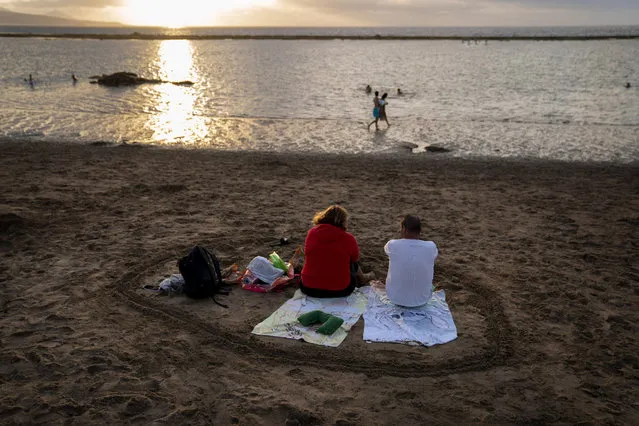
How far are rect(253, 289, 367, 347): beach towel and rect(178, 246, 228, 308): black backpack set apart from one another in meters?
0.81

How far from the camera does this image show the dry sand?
4.38 meters

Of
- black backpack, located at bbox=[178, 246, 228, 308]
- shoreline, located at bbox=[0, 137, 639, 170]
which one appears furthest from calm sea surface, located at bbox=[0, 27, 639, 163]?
black backpack, located at bbox=[178, 246, 228, 308]

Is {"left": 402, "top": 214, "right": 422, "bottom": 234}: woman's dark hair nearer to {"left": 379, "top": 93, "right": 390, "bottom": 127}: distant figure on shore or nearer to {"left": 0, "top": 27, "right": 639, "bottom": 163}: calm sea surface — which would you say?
{"left": 0, "top": 27, "right": 639, "bottom": 163}: calm sea surface

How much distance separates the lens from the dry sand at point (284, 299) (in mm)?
4379

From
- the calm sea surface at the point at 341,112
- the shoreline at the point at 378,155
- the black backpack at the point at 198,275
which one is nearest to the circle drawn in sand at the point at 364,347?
the black backpack at the point at 198,275

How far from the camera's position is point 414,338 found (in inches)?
212

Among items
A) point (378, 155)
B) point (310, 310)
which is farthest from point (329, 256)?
point (378, 155)

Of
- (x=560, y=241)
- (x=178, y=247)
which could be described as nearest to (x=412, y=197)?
(x=560, y=241)

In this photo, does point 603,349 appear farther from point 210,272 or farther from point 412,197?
point 412,197

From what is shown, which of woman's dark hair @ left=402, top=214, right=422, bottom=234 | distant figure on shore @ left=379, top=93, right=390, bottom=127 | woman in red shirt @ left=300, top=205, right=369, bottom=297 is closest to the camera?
woman's dark hair @ left=402, top=214, right=422, bottom=234

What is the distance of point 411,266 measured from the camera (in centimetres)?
579

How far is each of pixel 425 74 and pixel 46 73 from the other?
1267 inches

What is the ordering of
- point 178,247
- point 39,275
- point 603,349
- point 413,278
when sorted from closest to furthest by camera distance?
point 603,349 < point 413,278 < point 39,275 < point 178,247

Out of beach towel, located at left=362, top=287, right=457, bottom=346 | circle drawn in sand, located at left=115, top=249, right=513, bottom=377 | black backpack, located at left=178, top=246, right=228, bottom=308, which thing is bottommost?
circle drawn in sand, located at left=115, top=249, right=513, bottom=377
